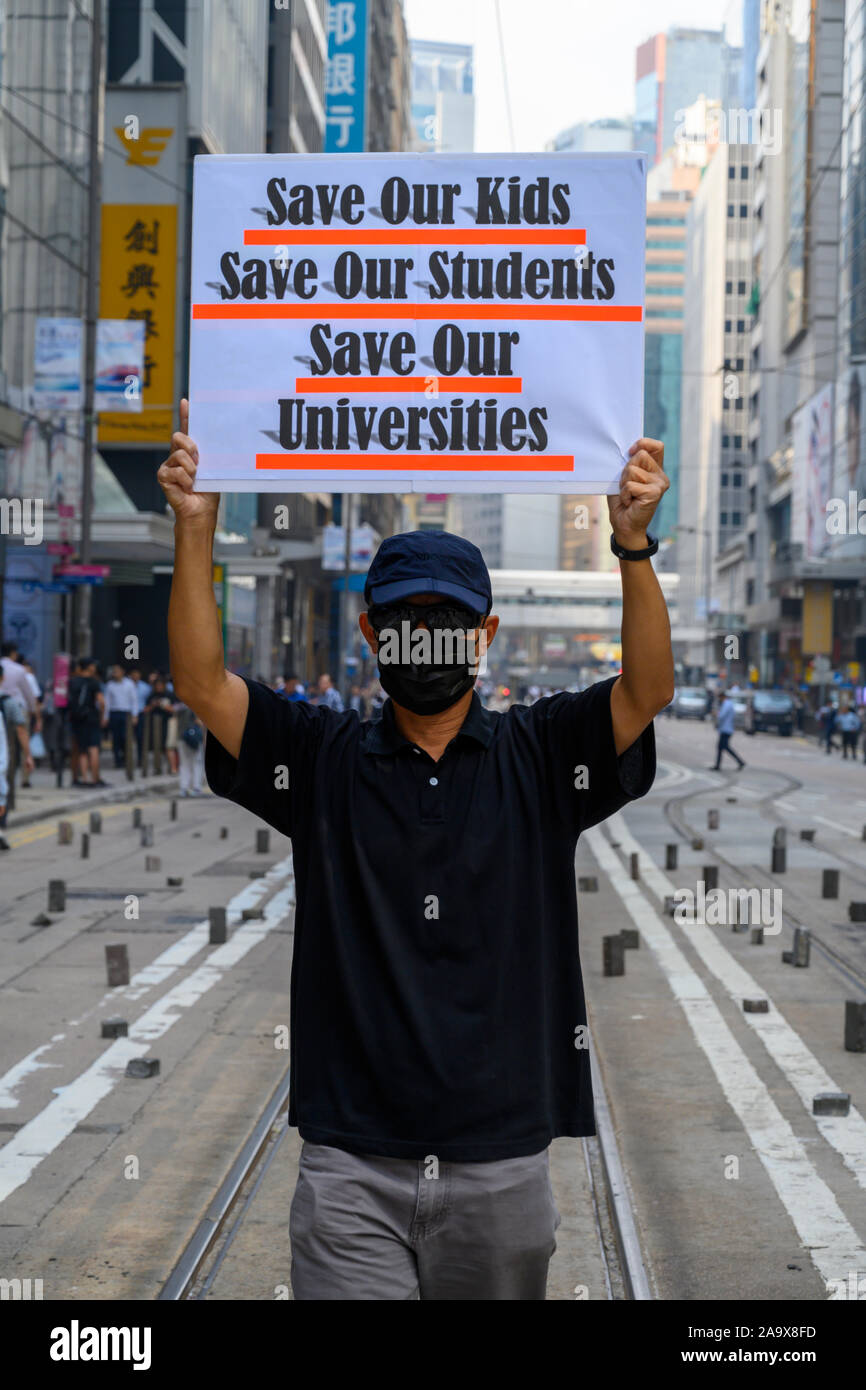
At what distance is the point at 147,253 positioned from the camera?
39406 millimetres

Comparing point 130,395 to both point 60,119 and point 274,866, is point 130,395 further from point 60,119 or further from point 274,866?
point 60,119

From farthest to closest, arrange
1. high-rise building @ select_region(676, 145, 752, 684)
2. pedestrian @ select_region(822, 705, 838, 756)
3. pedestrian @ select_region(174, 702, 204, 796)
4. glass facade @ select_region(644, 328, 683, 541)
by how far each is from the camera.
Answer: glass facade @ select_region(644, 328, 683, 541)
high-rise building @ select_region(676, 145, 752, 684)
pedestrian @ select_region(822, 705, 838, 756)
pedestrian @ select_region(174, 702, 204, 796)

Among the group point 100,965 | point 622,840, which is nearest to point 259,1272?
point 100,965

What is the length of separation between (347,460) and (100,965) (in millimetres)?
7502

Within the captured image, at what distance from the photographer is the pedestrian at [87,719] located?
2436cm

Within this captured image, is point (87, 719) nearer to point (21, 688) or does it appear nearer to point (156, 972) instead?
point (21, 688)

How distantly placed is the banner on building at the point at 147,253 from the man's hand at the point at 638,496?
35.9 metres

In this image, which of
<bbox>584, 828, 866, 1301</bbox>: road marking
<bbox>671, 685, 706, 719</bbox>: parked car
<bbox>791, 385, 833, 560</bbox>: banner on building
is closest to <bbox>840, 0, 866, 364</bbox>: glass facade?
<bbox>791, 385, 833, 560</bbox>: banner on building

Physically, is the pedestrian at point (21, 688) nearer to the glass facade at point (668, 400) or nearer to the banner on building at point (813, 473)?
the banner on building at point (813, 473)

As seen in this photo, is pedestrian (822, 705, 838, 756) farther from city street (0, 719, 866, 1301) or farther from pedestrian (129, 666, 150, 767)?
city street (0, 719, 866, 1301)

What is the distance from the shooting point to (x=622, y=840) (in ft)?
63.8

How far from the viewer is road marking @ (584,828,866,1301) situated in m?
5.46

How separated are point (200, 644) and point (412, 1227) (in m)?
1.07

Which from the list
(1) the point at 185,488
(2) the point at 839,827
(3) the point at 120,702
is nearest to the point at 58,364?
(3) the point at 120,702
